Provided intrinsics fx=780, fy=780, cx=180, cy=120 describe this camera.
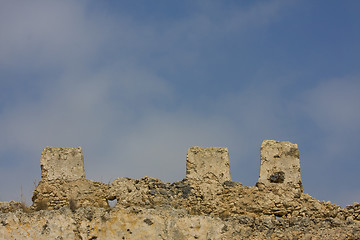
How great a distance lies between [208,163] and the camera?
17891 millimetres

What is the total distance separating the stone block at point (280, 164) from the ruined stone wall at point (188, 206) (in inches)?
0.9

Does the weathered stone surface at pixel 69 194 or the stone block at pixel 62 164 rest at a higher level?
the stone block at pixel 62 164

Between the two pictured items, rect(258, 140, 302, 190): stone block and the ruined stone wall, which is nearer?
the ruined stone wall

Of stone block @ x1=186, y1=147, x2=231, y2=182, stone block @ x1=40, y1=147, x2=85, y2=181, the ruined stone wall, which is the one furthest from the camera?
stone block @ x1=186, y1=147, x2=231, y2=182

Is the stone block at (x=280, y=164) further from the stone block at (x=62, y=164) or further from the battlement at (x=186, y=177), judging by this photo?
the stone block at (x=62, y=164)

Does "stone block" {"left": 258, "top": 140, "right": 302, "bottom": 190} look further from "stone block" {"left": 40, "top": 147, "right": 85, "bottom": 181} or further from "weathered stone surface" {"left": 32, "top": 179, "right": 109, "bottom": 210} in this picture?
"stone block" {"left": 40, "top": 147, "right": 85, "bottom": 181}

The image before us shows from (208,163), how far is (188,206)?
3.62 ft

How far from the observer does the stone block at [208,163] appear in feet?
58.6

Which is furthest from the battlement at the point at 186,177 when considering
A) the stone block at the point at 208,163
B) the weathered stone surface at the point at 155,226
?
the weathered stone surface at the point at 155,226

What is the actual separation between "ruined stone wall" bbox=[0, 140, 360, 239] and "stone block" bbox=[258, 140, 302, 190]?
2cm

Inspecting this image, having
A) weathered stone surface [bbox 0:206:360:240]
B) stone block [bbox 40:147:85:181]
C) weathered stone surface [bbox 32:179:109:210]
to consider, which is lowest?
weathered stone surface [bbox 0:206:360:240]

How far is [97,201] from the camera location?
17500mm

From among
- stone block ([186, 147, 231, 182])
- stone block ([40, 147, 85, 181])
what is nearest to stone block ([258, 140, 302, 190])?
stone block ([186, 147, 231, 182])

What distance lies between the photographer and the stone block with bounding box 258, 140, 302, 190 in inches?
707
